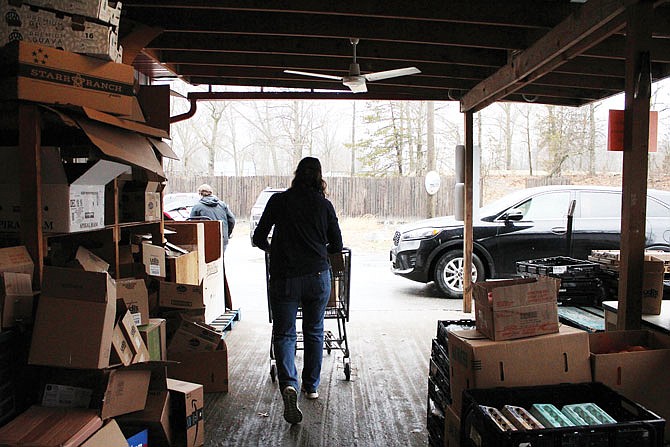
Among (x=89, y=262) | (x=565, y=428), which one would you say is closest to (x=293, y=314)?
(x=89, y=262)

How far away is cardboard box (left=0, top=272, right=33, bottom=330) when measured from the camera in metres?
2.67

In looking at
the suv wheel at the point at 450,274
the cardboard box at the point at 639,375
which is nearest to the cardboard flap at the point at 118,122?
the cardboard box at the point at 639,375

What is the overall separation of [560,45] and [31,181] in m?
3.61

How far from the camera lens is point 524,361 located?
258 cm

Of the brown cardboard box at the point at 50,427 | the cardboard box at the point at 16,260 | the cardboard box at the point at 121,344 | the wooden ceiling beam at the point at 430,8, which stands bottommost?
the brown cardboard box at the point at 50,427

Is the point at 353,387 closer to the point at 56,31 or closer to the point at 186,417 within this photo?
the point at 186,417

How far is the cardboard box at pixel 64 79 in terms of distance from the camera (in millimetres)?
2801

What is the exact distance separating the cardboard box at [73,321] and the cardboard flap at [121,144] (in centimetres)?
71

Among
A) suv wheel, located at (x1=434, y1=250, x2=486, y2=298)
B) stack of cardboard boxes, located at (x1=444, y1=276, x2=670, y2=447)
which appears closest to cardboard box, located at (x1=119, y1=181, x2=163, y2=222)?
stack of cardboard boxes, located at (x1=444, y1=276, x2=670, y2=447)

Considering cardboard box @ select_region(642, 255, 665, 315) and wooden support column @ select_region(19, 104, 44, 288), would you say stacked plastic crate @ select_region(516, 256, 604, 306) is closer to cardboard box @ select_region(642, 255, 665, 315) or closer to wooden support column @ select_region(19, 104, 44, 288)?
cardboard box @ select_region(642, 255, 665, 315)

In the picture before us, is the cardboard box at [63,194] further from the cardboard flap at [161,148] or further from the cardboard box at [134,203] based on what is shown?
the cardboard box at [134,203]

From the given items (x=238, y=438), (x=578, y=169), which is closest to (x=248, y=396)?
(x=238, y=438)

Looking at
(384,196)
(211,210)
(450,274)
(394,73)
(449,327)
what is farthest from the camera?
(384,196)

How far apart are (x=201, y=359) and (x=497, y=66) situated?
395 cm
